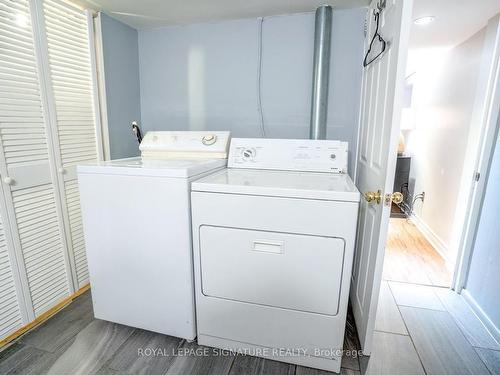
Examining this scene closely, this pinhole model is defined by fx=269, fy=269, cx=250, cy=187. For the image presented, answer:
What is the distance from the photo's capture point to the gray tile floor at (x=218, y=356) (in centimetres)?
138

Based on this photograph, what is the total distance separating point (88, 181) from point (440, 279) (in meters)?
2.70

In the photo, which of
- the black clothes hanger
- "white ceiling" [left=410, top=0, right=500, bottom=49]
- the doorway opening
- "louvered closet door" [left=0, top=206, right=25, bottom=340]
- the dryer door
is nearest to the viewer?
the dryer door

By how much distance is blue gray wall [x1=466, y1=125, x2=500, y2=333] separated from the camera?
1.64 meters

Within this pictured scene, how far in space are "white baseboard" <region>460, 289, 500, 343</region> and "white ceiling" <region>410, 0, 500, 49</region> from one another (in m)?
1.99

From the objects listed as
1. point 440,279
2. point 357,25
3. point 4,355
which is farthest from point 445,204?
point 4,355

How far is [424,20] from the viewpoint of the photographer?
2.08 metres

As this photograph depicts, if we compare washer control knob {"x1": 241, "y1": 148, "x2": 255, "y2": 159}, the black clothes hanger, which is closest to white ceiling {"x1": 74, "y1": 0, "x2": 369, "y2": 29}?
the black clothes hanger

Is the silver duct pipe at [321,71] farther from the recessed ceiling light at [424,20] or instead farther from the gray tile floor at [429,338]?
the gray tile floor at [429,338]

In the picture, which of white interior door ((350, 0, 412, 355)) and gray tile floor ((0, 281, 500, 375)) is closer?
white interior door ((350, 0, 412, 355))

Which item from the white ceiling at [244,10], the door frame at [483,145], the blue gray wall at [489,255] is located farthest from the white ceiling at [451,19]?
the blue gray wall at [489,255]

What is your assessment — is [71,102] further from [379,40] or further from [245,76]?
[379,40]

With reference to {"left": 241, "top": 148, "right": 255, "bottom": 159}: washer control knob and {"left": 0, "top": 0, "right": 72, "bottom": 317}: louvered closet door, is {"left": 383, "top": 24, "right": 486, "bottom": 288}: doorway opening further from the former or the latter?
{"left": 0, "top": 0, "right": 72, "bottom": 317}: louvered closet door

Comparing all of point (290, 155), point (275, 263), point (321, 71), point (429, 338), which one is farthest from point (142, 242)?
point (429, 338)

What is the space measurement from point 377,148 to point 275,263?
0.80m
